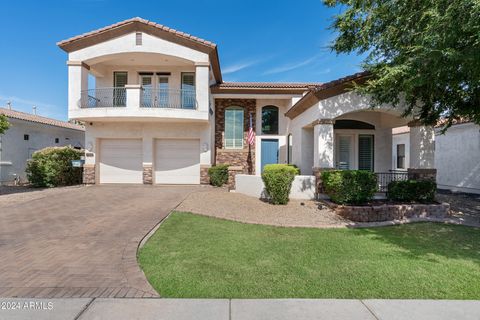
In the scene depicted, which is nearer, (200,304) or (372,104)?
(200,304)

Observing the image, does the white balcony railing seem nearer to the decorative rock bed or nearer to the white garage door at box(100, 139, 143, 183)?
the white garage door at box(100, 139, 143, 183)

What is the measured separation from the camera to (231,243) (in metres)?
5.74

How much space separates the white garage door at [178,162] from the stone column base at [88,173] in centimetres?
355

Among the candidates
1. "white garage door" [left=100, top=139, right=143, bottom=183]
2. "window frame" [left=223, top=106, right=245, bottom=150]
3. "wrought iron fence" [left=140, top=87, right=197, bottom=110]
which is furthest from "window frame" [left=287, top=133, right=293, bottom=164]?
"white garage door" [left=100, top=139, right=143, bottom=183]

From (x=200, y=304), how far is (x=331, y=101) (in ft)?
30.1

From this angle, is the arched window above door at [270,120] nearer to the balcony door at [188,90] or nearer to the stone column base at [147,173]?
the balcony door at [188,90]

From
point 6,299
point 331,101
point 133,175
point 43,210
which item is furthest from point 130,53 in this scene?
point 6,299

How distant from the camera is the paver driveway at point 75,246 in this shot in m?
3.76

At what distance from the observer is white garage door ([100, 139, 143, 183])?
51.2 feet

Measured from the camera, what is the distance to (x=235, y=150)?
16797 millimetres

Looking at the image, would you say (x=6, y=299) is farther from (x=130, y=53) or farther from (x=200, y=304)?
(x=130, y=53)

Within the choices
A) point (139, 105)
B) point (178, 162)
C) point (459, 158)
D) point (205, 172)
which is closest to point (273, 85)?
point (205, 172)

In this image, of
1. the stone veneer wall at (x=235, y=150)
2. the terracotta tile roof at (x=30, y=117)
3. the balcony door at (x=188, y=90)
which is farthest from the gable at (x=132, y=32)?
the terracotta tile roof at (x=30, y=117)

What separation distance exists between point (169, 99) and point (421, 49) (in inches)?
483
